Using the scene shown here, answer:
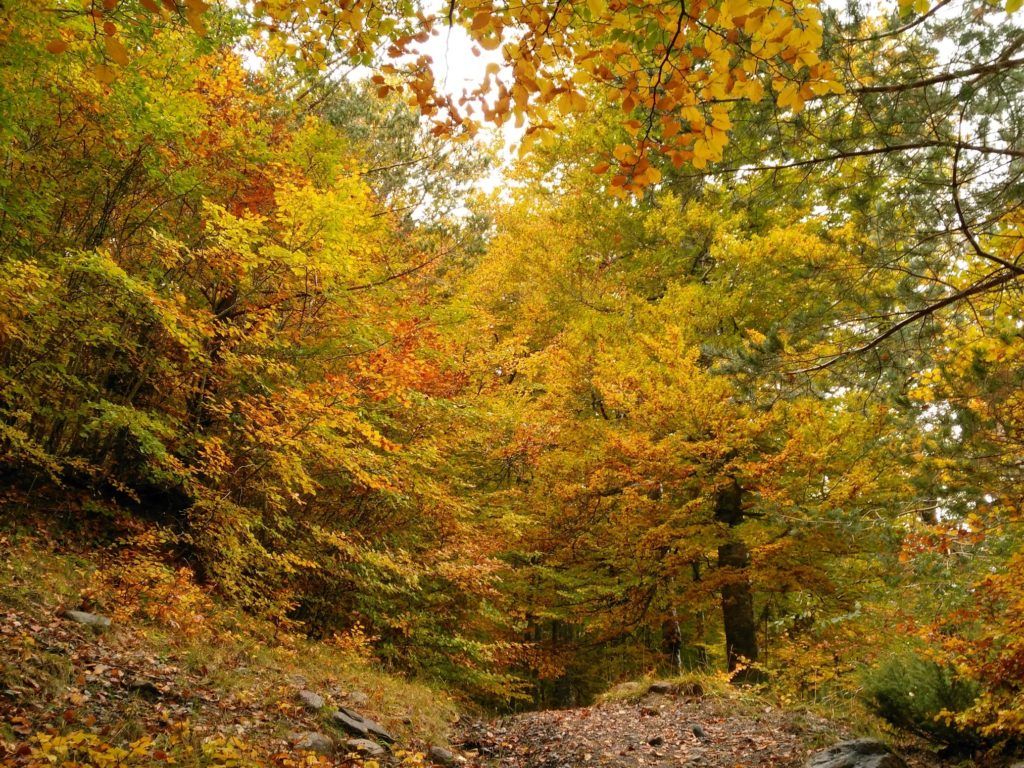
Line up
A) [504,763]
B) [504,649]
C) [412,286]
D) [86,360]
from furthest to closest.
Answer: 1. [412,286]
2. [504,649]
3. [86,360]
4. [504,763]

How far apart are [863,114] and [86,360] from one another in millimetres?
7915

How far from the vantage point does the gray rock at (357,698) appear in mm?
6156

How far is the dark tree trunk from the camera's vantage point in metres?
8.98

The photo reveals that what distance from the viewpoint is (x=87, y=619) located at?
17.1 ft

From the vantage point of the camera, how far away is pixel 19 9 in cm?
498

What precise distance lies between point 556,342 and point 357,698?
7513 millimetres

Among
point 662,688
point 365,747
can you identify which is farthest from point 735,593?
point 365,747

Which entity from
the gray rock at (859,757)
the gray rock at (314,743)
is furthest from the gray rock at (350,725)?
the gray rock at (859,757)

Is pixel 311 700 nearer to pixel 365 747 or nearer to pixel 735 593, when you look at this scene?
pixel 365 747

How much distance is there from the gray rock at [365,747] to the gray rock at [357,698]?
3.28ft

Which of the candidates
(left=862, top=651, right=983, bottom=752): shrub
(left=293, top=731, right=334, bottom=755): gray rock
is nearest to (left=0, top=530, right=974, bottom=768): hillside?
(left=293, top=731, right=334, bottom=755): gray rock

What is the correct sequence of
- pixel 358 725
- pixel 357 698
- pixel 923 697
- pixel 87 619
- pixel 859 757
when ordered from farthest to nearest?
pixel 357 698 < pixel 358 725 < pixel 87 619 < pixel 923 697 < pixel 859 757

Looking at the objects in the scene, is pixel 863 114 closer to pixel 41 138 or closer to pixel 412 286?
pixel 41 138

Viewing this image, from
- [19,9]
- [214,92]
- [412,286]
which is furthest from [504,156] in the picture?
[19,9]
